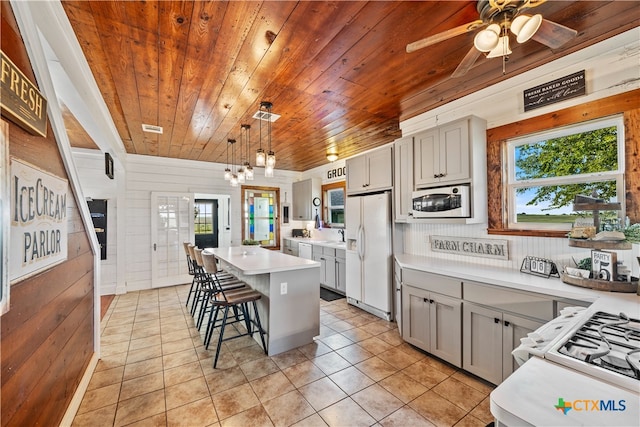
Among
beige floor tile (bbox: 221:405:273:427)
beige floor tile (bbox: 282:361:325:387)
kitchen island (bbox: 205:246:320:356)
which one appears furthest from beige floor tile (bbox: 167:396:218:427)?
kitchen island (bbox: 205:246:320:356)

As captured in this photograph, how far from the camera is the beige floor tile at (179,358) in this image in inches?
102

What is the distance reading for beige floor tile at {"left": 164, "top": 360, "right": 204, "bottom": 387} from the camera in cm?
232

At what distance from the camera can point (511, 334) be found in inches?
78.7

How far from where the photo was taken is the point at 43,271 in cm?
148

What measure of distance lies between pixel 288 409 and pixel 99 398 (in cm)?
152

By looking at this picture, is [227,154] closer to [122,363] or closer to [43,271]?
[122,363]

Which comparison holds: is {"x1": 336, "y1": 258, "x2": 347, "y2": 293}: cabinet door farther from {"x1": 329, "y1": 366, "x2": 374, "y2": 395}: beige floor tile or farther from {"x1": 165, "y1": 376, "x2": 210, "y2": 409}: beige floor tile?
{"x1": 165, "y1": 376, "x2": 210, "y2": 409}: beige floor tile

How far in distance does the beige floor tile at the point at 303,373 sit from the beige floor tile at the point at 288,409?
0.16m

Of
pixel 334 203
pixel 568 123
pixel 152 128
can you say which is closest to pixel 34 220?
pixel 152 128

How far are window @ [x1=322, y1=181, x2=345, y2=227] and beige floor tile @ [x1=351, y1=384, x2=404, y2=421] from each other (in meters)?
3.66

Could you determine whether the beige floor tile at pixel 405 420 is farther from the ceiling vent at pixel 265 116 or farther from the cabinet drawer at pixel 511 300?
the ceiling vent at pixel 265 116

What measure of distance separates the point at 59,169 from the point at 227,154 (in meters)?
3.49

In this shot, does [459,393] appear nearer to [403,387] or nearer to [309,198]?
[403,387]

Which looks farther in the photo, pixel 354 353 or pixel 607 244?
pixel 354 353
